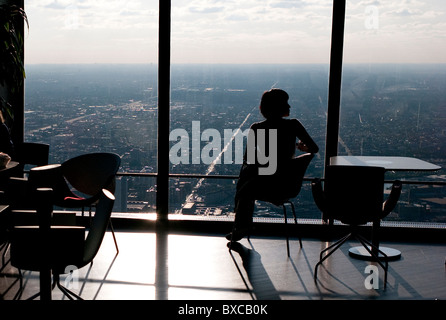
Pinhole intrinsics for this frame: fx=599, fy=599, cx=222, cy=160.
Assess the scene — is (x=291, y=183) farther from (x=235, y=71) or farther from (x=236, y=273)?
(x=235, y=71)

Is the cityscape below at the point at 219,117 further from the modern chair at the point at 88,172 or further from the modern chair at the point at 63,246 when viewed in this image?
the modern chair at the point at 63,246

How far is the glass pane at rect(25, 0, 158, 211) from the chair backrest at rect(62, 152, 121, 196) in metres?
0.69

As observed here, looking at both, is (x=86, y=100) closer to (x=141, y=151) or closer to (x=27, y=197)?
(x=141, y=151)

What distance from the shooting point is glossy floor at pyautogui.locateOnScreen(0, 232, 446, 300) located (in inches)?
177

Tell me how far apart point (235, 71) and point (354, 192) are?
2.19 m

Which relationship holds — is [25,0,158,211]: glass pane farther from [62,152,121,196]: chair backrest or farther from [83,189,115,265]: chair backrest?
[83,189,115,265]: chair backrest

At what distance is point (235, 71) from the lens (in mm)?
6375

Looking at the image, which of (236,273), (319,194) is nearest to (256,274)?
(236,273)

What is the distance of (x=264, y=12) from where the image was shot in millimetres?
6344

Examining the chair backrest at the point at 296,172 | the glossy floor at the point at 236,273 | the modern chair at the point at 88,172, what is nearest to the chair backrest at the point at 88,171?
the modern chair at the point at 88,172

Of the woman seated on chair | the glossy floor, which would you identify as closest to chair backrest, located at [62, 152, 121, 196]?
the glossy floor

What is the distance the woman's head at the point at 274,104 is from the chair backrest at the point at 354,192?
0.90m

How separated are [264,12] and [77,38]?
2.06 metres
